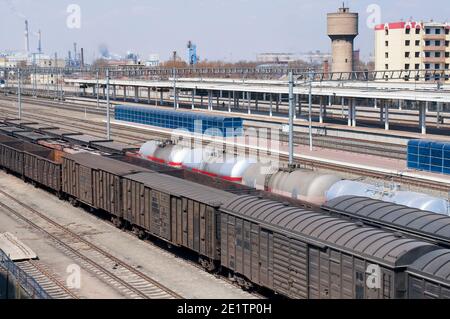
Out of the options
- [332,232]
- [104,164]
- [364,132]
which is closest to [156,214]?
[104,164]

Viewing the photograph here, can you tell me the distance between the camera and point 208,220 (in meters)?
24.5

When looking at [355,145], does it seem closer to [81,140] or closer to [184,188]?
[81,140]

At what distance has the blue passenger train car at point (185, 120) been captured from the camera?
2795 inches

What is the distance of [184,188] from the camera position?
1072 inches

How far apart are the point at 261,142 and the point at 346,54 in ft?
260

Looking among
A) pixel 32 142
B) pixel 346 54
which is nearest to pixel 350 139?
pixel 32 142

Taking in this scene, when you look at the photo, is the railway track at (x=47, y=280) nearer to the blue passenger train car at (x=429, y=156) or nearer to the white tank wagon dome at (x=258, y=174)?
the white tank wagon dome at (x=258, y=174)

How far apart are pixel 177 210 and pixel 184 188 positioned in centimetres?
91

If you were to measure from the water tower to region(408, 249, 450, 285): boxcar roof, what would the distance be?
414 ft

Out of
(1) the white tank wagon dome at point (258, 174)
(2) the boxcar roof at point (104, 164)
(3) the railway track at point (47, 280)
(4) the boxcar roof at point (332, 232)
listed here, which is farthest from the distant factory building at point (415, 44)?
(4) the boxcar roof at point (332, 232)
